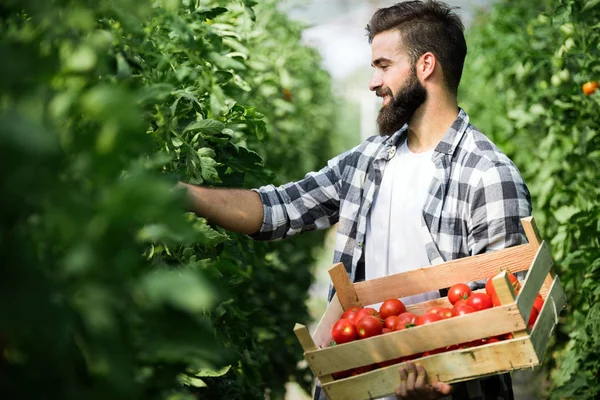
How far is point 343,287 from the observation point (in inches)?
93.6

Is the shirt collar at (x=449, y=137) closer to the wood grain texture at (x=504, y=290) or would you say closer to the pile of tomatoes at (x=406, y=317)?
the pile of tomatoes at (x=406, y=317)

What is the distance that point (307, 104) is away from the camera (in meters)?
6.91

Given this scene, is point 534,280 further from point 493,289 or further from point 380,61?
point 380,61

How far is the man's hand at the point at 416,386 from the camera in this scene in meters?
1.94

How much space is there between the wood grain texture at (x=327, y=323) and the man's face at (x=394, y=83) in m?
0.70

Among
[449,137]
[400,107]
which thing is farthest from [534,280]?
[400,107]

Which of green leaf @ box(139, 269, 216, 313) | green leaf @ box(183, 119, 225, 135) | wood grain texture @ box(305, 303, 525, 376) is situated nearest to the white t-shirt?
wood grain texture @ box(305, 303, 525, 376)

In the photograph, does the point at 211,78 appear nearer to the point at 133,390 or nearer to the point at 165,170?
the point at 165,170

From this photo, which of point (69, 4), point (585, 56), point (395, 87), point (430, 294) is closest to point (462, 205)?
point (430, 294)

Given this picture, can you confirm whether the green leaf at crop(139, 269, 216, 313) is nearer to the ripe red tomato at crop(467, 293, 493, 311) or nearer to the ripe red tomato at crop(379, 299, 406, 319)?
the ripe red tomato at crop(467, 293, 493, 311)

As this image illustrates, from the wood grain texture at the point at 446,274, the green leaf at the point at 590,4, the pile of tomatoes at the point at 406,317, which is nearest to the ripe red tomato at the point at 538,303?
the pile of tomatoes at the point at 406,317

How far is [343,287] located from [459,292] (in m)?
0.35

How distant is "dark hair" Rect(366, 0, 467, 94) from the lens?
9.30ft

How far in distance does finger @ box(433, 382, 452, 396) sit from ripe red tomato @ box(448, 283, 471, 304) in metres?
0.31
